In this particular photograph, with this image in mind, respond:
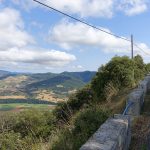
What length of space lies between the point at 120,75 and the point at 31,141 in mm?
24218

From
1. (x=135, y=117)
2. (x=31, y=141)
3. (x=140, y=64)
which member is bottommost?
(x=31, y=141)

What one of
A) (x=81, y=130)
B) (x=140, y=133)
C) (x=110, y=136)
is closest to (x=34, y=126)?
(x=81, y=130)

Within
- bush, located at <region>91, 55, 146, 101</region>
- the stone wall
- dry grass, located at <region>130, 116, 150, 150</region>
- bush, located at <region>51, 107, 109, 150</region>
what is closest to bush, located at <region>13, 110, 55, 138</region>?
bush, located at <region>51, 107, 109, 150</region>

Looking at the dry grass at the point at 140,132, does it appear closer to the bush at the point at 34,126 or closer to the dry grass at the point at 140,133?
the dry grass at the point at 140,133

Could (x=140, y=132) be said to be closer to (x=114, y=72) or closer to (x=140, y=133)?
(x=140, y=133)

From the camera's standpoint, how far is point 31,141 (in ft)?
39.8

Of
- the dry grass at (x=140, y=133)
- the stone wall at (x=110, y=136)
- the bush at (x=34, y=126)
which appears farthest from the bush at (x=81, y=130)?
the bush at (x=34, y=126)

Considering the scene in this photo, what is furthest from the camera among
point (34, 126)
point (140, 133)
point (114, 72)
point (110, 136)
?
point (34, 126)

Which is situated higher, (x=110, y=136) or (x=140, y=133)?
(x=110, y=136)

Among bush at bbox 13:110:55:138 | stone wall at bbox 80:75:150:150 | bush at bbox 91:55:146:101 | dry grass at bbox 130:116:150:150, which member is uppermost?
bush at bbox 91:55:146:101

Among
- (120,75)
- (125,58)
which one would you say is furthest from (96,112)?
(125,58)

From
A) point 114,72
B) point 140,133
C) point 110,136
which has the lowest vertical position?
point 140,133

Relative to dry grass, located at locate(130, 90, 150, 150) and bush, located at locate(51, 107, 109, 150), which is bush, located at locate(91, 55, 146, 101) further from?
bush, located at locate(51, 107, 109, 150)

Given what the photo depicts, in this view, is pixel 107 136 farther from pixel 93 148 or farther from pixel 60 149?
pixel 60 149
